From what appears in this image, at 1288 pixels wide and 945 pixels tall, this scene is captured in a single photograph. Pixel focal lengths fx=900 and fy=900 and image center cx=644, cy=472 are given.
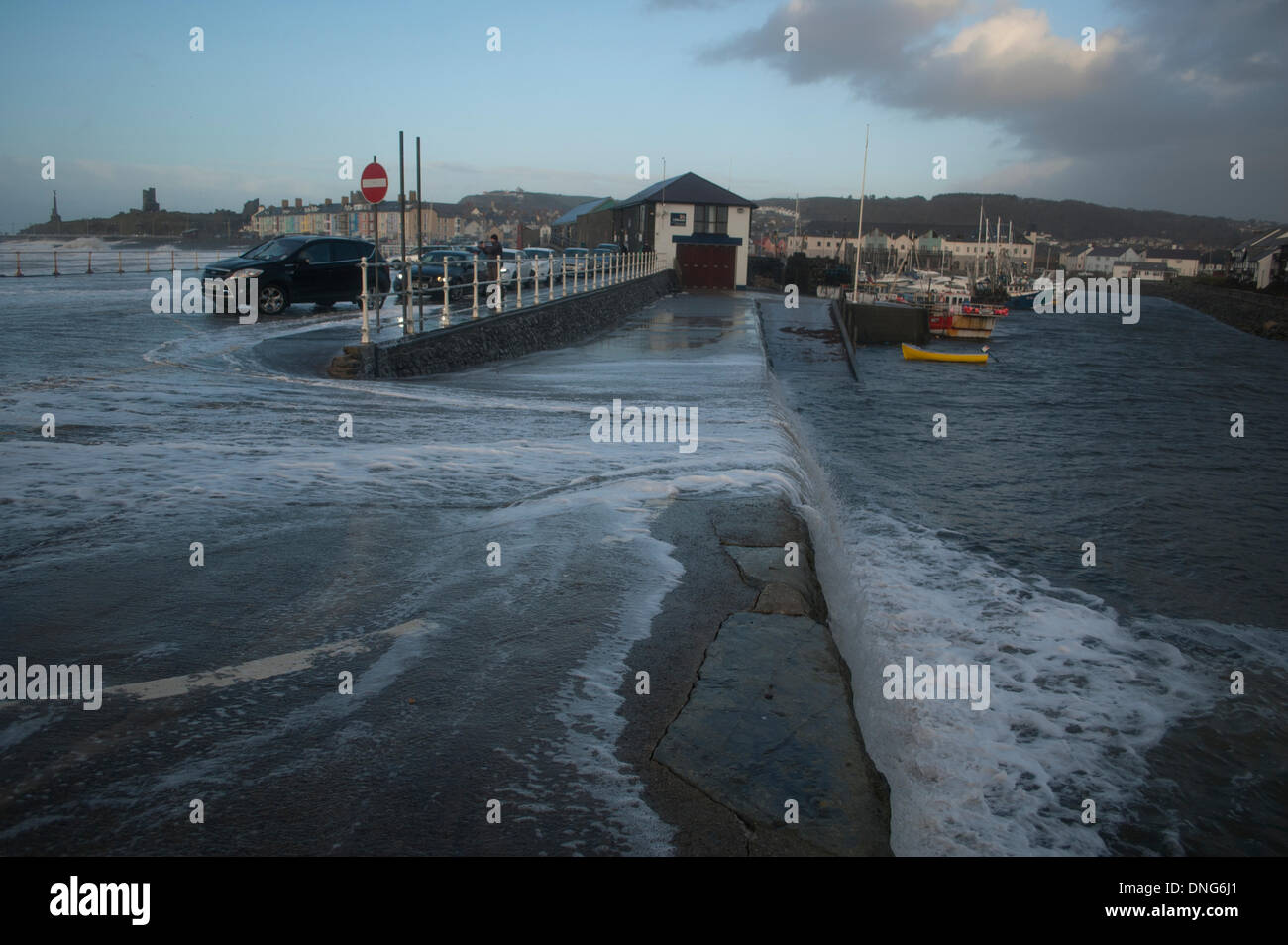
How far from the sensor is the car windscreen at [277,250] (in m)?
21.0

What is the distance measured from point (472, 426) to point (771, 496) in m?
4.20

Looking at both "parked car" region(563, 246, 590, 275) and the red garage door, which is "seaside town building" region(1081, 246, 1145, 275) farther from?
"parked car" region(563, 246, 590, 275)

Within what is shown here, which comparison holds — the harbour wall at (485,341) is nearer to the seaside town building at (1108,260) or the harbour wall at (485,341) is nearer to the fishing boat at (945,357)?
the fishing boat at (945,357)

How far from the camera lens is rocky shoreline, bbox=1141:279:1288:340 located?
5625cm

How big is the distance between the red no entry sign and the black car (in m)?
6.56

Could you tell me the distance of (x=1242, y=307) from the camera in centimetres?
6881

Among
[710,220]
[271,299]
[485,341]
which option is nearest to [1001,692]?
[485,341]

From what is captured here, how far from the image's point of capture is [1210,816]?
4.97 m

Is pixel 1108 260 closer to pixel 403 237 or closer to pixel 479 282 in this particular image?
pixel 479 282

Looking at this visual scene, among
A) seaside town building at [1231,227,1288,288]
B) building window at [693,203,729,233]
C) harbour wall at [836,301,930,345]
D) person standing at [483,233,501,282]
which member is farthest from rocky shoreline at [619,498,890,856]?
seaside town building at [1231,227,1288,288]

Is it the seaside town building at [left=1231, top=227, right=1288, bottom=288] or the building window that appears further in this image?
the seaside town building at [left=1231, top=227, right=1288, bottom=288]

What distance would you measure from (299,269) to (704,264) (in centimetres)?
3773

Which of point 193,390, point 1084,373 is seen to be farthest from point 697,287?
point 193,390
